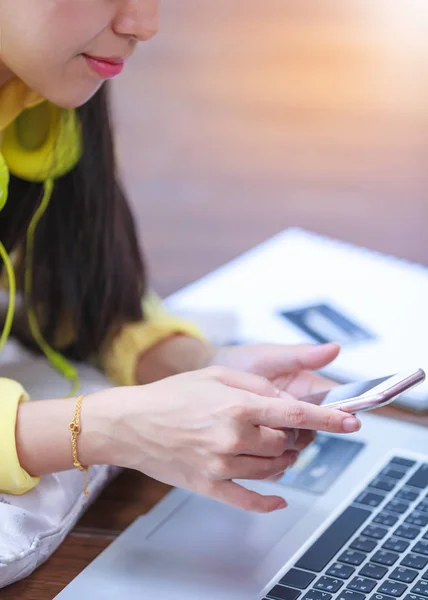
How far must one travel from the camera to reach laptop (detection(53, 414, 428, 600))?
777 mm

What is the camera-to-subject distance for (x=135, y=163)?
1562mm

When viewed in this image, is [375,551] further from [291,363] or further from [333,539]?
[291,363]

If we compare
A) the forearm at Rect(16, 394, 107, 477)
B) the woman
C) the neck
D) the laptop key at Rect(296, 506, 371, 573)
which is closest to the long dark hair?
the woman

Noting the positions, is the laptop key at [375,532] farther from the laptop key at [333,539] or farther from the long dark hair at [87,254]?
the long dark hair at [87,254]

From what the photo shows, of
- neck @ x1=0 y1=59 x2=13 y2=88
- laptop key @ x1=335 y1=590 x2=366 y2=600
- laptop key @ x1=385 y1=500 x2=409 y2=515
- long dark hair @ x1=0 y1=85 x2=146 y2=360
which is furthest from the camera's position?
long dark hair @ x1=0 y1=85 x2=146 y2=360

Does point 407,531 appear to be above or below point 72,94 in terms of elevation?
below

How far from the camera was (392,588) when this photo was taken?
29.9 inches

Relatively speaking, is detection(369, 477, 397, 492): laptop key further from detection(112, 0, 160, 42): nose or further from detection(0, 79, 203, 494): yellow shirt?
detection(112, 0, 160, 42): nose

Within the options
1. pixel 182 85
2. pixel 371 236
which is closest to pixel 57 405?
pixel 371 236

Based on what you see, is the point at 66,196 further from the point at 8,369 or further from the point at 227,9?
the point at 227,9

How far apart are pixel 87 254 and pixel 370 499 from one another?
421 millimetres

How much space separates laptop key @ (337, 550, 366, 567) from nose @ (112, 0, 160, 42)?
1.46 feet

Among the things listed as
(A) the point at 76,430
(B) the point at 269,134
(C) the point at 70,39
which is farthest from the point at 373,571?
(B) the point at 269,134

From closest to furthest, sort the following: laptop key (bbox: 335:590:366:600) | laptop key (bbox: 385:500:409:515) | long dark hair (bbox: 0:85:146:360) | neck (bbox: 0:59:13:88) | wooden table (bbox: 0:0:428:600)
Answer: laptop key (bbox: 335:590:366:600)
laptop key (bbox: 385:500:409:515)
neck (bbox: 0:59:13:88)
long dark hair (bbox: 0:85:146:360)
wooden table (bbox: 0:0:428:600)
